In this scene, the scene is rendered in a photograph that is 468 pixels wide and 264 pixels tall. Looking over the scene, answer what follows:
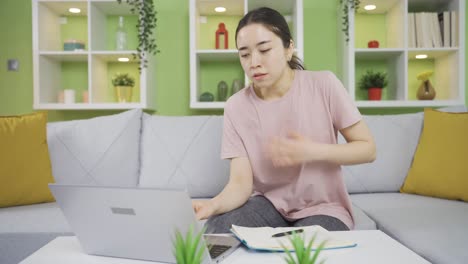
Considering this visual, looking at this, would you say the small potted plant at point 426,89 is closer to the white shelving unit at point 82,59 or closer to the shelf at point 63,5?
the white shelving unit at point 82,59

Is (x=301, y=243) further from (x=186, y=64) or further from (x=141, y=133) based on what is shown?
(x=186, y=64)

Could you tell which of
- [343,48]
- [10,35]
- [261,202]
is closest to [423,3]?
[343,48]

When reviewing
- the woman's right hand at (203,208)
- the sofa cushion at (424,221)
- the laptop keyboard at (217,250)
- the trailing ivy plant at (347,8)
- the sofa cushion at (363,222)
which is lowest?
the sofa cushion at (363,222)

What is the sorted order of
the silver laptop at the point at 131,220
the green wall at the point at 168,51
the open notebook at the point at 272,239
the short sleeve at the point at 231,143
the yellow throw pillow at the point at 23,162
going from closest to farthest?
1. the silver laptop at the point at 131,220
2. the open notebook at the point at 272,239
3. the short sleeve at the point at 231,143
4. the yellow throw pillow at the point at 23,162
5. the green wall at the point at 168,51

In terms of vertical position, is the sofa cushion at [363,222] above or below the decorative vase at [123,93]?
below

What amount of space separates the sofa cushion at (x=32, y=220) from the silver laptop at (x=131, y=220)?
→ 784 mm

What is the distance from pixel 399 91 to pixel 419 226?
5.92 feet

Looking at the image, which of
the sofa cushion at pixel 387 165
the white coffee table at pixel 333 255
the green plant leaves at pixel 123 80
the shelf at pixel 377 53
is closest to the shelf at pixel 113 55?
the green plant leaves at pixel 123 80

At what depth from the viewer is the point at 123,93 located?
10.8 feet

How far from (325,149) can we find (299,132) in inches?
9.0

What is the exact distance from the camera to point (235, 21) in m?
3.42

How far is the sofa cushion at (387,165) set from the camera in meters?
2.21

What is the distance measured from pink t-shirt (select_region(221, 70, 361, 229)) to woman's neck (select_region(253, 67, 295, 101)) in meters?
0.02

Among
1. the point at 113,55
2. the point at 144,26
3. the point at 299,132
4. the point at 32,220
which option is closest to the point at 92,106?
the point at 113,55
